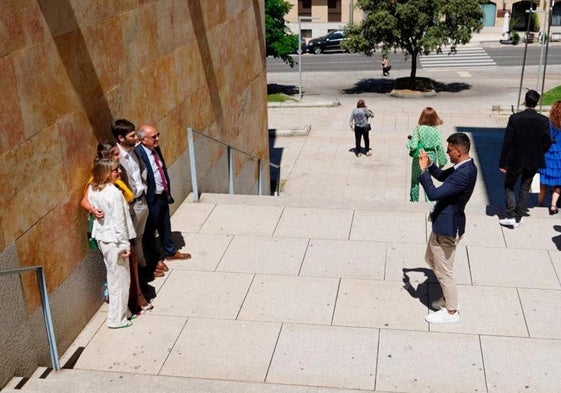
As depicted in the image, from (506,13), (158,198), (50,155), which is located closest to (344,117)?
(158,198)

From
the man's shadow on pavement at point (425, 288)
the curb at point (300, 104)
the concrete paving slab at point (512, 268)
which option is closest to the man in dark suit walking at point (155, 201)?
the man's shadow on pavement at point (425, 288)

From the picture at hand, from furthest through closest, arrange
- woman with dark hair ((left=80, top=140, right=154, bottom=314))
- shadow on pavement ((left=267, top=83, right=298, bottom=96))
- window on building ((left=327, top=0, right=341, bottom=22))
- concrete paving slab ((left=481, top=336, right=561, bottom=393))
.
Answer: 1. window on building ((left=327, top=0, right=341, bottom=22))
2. shadow on pavement ((left=267, top=83, right=298, bottom=96))
3. woman with dark hair ((left=80, top=140, right=154, bottom=314))
4. concrete paving slab ((left=481, top=336, right=561, bottom=393))

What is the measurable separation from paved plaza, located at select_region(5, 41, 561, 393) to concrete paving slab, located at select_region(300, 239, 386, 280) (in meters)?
0.02

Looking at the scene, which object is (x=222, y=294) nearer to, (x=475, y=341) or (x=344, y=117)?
(x=475, y=341)

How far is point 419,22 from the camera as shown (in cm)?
2984

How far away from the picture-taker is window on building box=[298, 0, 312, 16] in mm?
54312

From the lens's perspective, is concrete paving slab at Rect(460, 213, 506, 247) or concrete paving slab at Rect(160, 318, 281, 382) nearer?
concrete paving slab at Rect(160, 318, 281, 382)

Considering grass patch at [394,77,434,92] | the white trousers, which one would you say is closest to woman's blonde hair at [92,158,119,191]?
the white trousers

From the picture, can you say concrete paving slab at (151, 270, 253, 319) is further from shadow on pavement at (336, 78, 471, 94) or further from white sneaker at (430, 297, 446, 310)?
shadow on pavement at (336, 78, 471, 94)

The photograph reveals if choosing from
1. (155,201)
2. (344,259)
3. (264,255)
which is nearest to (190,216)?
(264,255)

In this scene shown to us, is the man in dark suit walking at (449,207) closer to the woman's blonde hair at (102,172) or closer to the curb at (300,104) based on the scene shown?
the woman's blonde hair at (102,172)

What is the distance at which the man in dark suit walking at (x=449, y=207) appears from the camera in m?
5.98

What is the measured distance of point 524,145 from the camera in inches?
339

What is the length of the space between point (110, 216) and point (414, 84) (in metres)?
27.3
